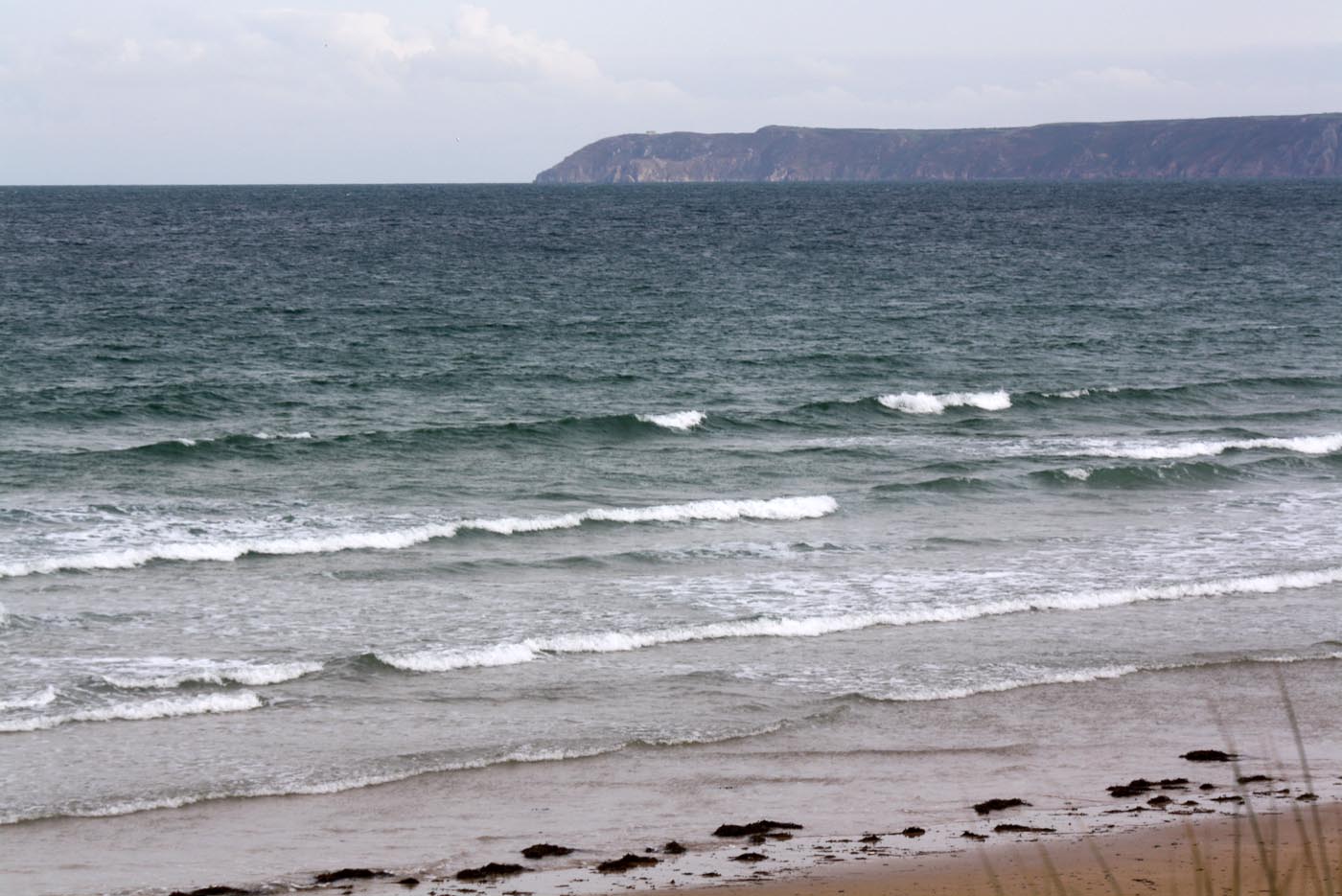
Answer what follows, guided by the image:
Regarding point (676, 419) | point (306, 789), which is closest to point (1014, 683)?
point (306, 789)

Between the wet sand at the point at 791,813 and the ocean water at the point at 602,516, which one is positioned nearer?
the wet sand at the point at 791,813

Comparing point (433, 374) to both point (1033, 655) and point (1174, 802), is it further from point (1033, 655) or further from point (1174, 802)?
point (1174, 802)

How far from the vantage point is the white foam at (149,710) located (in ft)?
42.3

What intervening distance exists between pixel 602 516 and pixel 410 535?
3.00m

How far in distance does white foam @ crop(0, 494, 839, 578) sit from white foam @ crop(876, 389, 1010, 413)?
867 cm

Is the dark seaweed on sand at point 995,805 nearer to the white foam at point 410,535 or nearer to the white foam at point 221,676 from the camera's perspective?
the white foam at point 221,676

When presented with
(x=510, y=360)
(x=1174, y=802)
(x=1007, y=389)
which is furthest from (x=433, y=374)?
(x=1174, y=802)

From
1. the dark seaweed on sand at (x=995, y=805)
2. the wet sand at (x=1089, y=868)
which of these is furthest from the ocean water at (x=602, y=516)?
the wet sand at (x=1089, y=868)

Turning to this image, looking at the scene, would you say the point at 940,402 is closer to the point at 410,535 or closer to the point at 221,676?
the point at 410,535

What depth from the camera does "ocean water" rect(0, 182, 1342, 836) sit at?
13.7 meters

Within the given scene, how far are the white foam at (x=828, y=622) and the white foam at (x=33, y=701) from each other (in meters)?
3.14

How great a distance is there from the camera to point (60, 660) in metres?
14.8

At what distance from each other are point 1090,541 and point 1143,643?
16.8ft

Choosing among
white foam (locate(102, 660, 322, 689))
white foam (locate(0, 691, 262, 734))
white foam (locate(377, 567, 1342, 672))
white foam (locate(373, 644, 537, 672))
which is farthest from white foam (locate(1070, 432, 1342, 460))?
white foam (locate(0, 691, 262, 734))
